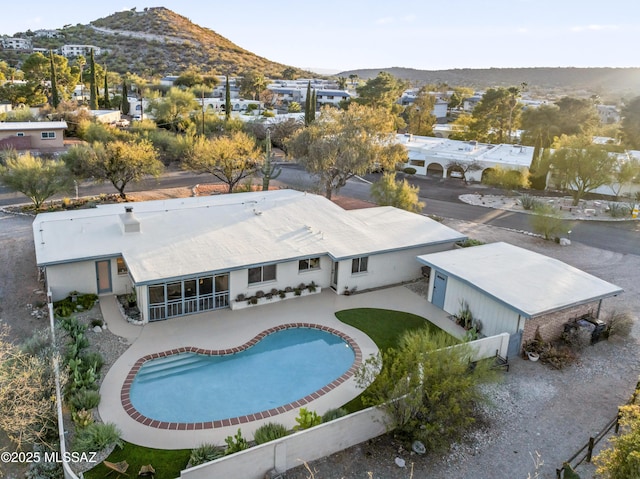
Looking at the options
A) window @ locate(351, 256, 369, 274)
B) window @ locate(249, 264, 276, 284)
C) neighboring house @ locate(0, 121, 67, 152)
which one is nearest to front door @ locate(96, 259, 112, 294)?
window @ locate(249, 264, 276, 284)

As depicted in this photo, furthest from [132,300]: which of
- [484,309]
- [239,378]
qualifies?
[484,309]

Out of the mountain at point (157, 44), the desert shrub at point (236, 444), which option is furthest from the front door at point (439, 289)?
the mountain at point (157, 44)

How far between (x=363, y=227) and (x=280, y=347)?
29.0 feet

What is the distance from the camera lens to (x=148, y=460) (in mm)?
11852

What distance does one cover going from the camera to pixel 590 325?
1839 cm

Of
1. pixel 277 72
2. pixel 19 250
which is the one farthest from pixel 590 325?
pixel 277 72

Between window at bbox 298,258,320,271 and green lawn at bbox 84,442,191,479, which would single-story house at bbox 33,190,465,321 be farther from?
green lawn at bbox 84,442,191,479

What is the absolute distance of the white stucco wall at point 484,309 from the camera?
1748 centimetres

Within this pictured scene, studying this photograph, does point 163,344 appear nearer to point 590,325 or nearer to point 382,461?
point 382,461

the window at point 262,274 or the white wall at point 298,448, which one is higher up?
the window at point 262,274

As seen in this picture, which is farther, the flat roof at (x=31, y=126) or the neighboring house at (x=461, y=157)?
the neighboring house at (x=461, y=157)

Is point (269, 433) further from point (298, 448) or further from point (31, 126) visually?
point (31, 126)

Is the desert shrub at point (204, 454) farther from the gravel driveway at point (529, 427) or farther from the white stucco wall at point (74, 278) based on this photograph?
the white stucco wall at point (74, 278)

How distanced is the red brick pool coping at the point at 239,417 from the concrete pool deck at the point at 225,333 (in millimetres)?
120
